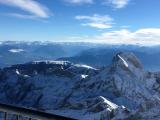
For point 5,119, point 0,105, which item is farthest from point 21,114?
point 0,105

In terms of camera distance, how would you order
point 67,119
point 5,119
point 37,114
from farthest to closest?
point 5,119, point 37,114, point 67,119

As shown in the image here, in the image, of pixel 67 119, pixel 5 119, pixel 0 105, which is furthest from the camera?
pixel 0 105

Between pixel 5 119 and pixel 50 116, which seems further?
pixel 5 119

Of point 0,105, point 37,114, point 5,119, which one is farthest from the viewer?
point 0,105

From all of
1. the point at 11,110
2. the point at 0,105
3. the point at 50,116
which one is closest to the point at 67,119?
the point at 50,116

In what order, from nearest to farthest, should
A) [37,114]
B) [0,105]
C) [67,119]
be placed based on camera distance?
[67,119], [37,114], [0,105]

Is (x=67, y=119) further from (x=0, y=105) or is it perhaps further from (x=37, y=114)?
(x=0, y=105)

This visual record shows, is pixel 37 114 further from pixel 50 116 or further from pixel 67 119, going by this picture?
pixel 67 119

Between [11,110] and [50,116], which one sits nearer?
[50,116]
